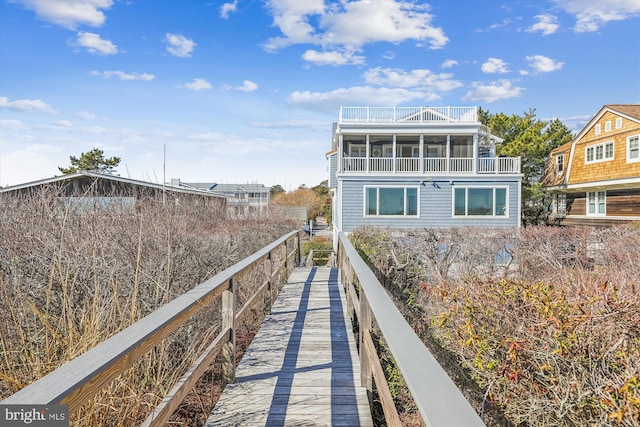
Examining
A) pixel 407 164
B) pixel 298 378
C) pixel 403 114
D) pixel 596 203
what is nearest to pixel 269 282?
pixel 298 378

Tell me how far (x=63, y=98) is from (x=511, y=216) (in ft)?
59.3

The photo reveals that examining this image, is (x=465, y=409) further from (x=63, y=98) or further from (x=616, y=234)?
(x=63, y=98)

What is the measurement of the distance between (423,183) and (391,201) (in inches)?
64.2

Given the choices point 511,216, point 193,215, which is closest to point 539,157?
point 511,216

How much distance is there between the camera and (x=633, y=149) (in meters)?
15.8

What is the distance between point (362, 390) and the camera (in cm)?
304

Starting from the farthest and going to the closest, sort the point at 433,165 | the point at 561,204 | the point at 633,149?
1. the point at 561,204
2. the point at 433,165
3. the point at 633,149

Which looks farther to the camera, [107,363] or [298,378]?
[298,378]

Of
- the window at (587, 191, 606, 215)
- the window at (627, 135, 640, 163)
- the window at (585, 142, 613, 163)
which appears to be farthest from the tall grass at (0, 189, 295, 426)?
the window at (587, 191, 606, 215)

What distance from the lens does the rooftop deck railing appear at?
57.9ft

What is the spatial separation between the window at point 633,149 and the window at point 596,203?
108 inches

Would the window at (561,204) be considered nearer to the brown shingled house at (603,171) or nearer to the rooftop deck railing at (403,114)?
the brown shingled house at (603,171)

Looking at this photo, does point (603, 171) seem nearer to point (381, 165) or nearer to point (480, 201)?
point (480, 201)

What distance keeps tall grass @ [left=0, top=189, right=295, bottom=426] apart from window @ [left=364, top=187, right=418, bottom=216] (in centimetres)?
1102
